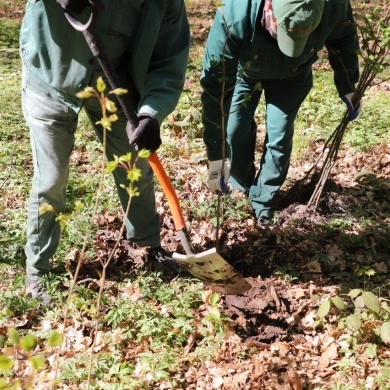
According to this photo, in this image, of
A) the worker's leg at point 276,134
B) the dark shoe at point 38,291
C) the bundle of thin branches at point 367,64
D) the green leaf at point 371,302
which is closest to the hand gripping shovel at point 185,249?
the green leaf at point 371,302

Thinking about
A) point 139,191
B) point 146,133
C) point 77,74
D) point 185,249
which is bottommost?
point 185,249

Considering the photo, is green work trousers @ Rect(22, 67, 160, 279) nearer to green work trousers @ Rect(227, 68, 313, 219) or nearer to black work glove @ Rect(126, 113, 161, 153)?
black work glove @ Rect(126, 113, 161, 153)

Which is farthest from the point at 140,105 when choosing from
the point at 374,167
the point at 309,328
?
the point at 374,167

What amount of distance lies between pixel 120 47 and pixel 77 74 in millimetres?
272

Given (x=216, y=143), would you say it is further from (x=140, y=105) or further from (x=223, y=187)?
(x=140, y=105)

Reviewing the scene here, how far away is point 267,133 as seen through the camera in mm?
4156

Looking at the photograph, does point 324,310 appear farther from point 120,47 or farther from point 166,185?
point 120,47

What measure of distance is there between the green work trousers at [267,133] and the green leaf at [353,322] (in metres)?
1.41

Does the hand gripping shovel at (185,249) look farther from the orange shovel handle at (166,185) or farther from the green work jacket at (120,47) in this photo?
the green work jacket at (120,47)

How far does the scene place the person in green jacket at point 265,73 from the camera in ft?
10.5

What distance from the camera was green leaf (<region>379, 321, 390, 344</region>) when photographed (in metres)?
2.86

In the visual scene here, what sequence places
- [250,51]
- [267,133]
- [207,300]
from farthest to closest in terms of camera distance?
[267,133] < [250,51] < [207,300]

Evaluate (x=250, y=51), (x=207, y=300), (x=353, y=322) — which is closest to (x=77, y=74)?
(x=250, y=51)

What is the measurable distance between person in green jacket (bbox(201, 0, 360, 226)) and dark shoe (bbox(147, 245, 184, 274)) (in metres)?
0.58
